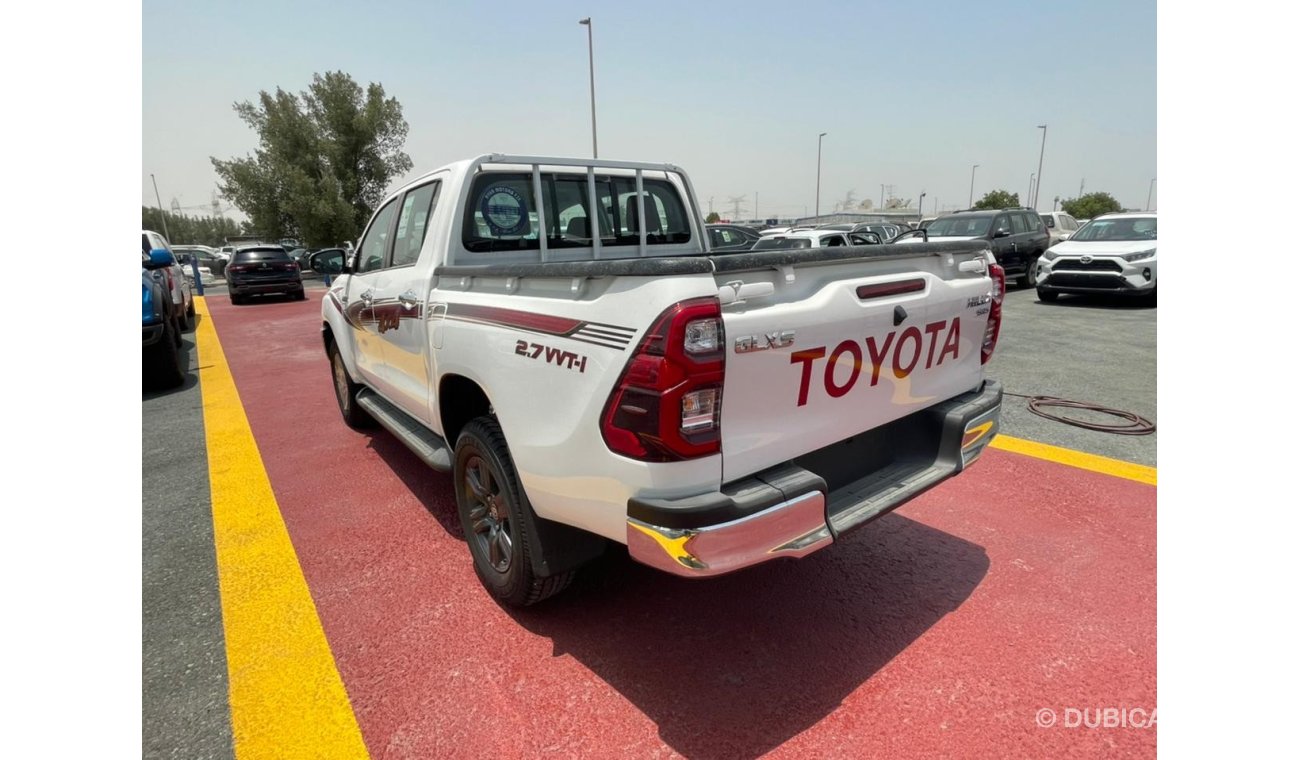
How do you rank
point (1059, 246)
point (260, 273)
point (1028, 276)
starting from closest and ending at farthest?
1. point (1059, 246)
2. point (1028, 276)
3. point (260, 273)

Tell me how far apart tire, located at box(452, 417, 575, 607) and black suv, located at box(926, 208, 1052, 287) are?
1316 cm

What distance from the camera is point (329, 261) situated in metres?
4.80

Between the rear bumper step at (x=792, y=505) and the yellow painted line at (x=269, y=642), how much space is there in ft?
4.14

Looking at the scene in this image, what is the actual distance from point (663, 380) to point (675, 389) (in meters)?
0.04

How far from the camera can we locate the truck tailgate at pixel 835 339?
2.01 meters

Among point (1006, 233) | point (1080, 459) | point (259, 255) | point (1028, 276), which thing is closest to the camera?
point (1080, 459)

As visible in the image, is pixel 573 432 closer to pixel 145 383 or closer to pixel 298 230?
pixel 145 383

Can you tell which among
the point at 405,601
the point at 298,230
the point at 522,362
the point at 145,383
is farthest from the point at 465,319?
the point at 298,230

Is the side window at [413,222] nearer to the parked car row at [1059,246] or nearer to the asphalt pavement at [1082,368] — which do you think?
the asphalt pavement at [1082,368]

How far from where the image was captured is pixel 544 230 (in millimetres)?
3570

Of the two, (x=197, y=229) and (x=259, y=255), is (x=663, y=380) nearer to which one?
(x=259, y=255)

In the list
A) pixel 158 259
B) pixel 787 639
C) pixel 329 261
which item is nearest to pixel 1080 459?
pixel 787 639

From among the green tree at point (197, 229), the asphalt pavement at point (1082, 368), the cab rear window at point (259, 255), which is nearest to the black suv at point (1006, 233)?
the asphalt pavement at point (1082, 368)

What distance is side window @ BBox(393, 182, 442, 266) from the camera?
3518mm
